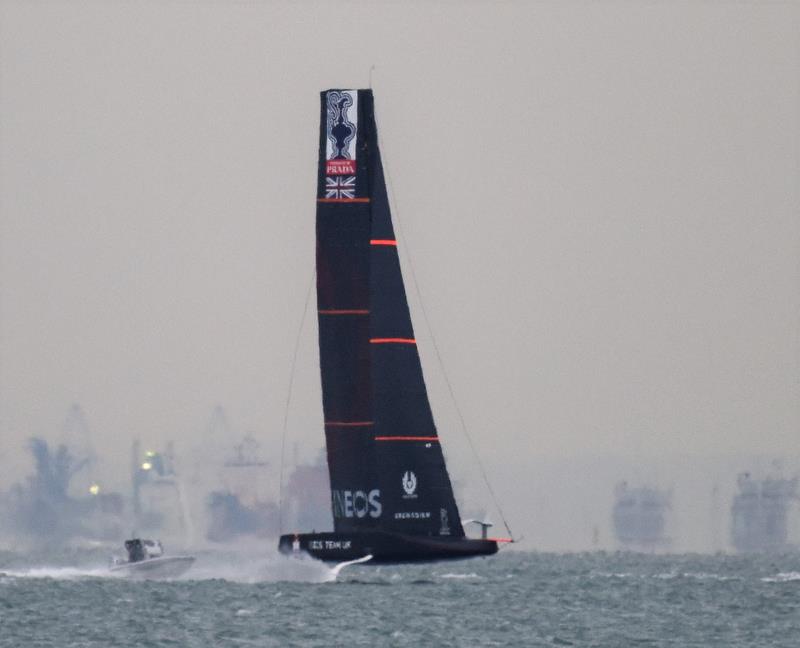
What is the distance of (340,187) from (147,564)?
61.8 feet

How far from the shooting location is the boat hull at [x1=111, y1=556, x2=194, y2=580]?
3270 inches

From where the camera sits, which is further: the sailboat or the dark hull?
the sailboat

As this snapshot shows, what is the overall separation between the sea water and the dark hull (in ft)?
5.61

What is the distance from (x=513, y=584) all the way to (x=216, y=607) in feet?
91.4

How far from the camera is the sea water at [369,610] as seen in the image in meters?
61.7

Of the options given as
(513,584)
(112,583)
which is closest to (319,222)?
(112,583)

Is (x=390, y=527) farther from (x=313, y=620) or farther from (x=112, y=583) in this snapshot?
(x=112, y=583)

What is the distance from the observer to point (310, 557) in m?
72.5

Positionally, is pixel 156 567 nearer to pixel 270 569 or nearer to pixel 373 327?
pixel 270 569

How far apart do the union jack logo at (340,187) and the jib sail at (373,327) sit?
3 centimetres

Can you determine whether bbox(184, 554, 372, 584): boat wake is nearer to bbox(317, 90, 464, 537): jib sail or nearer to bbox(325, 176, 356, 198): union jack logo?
bbox(317, 90, 464, 537): jib sail

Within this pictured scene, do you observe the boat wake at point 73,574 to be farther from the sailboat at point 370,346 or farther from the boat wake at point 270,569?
the sailboat at point 370,346

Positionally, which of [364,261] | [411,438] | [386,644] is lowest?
[386,644]

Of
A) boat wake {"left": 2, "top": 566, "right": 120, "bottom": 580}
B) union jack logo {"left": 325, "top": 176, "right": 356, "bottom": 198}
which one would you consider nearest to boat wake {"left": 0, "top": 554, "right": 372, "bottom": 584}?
boat wake {"left": 2, "top": 566, "right": 120, "bottom": 580}
